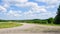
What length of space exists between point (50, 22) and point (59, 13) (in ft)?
7.23

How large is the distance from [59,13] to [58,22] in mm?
4045

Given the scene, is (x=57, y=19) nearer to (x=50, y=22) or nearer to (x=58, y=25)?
(x=58, y=25)

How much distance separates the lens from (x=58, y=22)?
20.3 meters

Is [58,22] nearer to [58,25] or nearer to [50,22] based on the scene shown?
[58,25]

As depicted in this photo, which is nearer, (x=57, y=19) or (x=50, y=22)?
(x=57, y=19)

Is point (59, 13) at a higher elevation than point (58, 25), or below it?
higher

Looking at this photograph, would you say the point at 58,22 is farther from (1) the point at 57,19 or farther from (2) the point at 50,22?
(2) the point at 50,22

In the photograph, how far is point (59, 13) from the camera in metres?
24.1

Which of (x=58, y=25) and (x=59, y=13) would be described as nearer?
(x=58, y=25)

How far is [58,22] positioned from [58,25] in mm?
418

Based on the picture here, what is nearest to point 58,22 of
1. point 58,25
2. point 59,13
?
point 58,25

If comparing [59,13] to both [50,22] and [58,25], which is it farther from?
[58,25]

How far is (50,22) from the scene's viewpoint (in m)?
25.0

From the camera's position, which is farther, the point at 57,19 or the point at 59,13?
the point at 59,13
